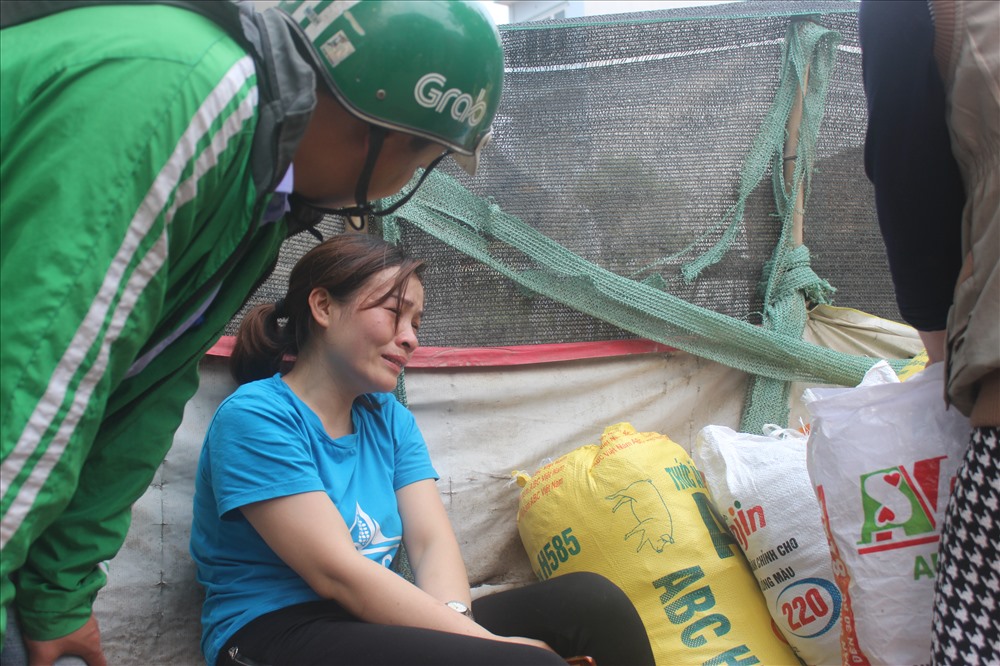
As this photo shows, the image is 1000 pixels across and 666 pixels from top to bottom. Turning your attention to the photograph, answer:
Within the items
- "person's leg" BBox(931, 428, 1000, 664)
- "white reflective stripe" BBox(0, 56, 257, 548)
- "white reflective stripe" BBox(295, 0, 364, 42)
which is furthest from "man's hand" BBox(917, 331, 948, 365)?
"white reflective stripe" BBox(0, 56, 257, 548)

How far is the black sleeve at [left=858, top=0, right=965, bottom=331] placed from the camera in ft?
3.77

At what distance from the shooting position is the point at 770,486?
2199 millimetres

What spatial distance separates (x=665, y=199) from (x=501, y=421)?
94 cm

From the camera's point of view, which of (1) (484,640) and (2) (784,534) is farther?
(2) (784,534)

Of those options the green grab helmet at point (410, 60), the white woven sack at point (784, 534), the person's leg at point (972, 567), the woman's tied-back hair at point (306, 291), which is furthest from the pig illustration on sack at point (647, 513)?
the green grab helmet at point (410, 60)

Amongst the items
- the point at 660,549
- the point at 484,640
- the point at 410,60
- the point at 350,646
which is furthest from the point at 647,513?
the point at 410,60

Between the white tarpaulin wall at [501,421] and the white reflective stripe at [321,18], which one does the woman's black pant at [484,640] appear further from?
the white reflective stripe at [321,18]

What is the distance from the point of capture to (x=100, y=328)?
2.65 ft

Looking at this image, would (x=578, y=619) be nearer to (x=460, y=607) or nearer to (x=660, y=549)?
(x=460, y=607)

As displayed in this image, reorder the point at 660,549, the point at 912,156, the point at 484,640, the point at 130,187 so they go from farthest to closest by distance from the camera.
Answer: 1. the point at 660,549
2. the point at 484,640
3. the point at 912,156
4. the point at 130,187

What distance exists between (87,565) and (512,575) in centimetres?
162

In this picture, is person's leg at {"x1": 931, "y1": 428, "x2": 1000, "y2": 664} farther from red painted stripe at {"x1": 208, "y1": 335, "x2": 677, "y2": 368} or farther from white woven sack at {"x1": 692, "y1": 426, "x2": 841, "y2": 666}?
red painted stripe at {"x1": 208, "y1": 335, "x2": 677, "y2": 368}

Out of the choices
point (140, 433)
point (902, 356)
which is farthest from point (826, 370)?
point (140, 433)

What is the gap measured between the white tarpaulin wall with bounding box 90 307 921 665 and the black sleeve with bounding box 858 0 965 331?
1431 millimetres
